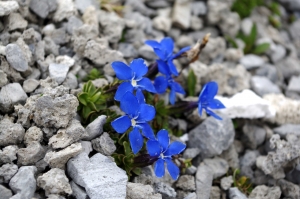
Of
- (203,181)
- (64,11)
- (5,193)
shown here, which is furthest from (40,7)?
(203,181)

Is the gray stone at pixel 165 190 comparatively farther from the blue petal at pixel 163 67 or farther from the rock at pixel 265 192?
the blue petal at pixel 163 67

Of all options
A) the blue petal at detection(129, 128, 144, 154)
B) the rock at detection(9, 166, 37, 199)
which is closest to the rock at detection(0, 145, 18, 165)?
the rock at detection(9, 166, 37, 199)

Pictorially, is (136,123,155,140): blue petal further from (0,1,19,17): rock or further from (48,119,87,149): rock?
(0,1,19,17): rock

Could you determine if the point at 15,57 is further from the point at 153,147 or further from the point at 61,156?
the point at 153,147

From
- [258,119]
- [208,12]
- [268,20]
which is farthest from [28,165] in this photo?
[268,20]

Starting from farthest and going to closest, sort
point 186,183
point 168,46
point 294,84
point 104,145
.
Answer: point 294,84, point 168,46, point 186,183, point 104,145

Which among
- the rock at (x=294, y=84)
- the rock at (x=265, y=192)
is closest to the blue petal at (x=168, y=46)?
the rock at (x=265, y=192)

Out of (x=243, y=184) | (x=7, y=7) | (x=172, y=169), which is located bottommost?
(x=243, y=184)
